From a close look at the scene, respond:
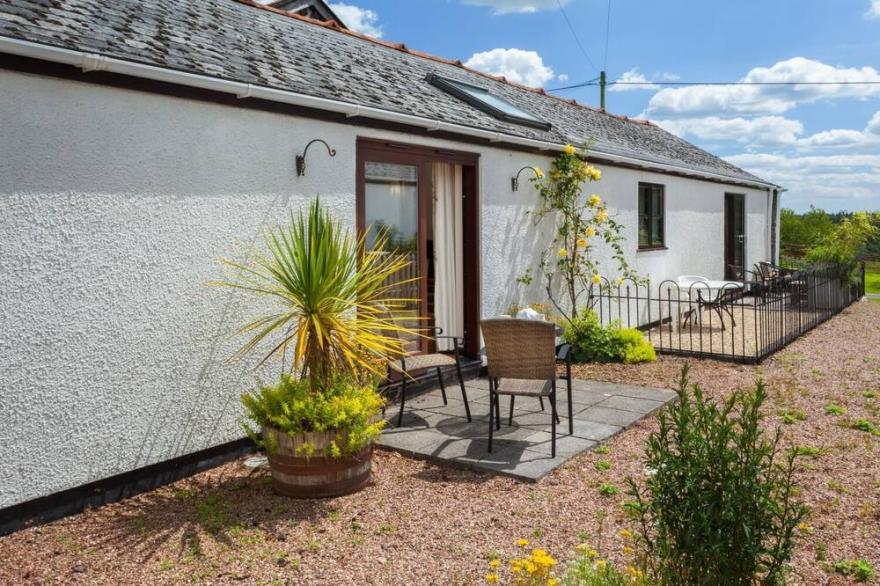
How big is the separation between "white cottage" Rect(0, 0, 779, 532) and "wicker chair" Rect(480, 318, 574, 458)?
196cm

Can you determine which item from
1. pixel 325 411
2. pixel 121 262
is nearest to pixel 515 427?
pixel 325 411

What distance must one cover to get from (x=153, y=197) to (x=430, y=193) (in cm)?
363

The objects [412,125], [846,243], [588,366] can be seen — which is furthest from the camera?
[846,243]

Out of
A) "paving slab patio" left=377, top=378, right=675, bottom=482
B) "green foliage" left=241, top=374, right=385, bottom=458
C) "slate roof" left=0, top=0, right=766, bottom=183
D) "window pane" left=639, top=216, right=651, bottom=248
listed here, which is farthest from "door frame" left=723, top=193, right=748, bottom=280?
"green foliage" left=241, top=374, right=385, bottom=458

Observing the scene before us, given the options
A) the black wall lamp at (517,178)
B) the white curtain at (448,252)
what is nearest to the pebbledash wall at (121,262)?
the white curtain at (448,252)

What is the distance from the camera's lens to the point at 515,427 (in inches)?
246

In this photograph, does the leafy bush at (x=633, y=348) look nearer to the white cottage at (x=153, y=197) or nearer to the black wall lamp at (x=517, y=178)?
the black wall lamp at (x=517, y=178)

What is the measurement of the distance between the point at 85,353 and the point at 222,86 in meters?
2.19

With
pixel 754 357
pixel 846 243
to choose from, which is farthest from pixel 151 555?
pixel 846 243

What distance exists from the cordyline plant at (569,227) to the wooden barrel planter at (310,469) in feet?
16.2

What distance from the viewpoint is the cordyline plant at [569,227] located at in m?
9.61

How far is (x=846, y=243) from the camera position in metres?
16.8

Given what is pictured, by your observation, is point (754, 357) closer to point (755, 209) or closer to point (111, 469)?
point (111, 469)

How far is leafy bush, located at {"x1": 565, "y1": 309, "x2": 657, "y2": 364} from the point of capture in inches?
370
